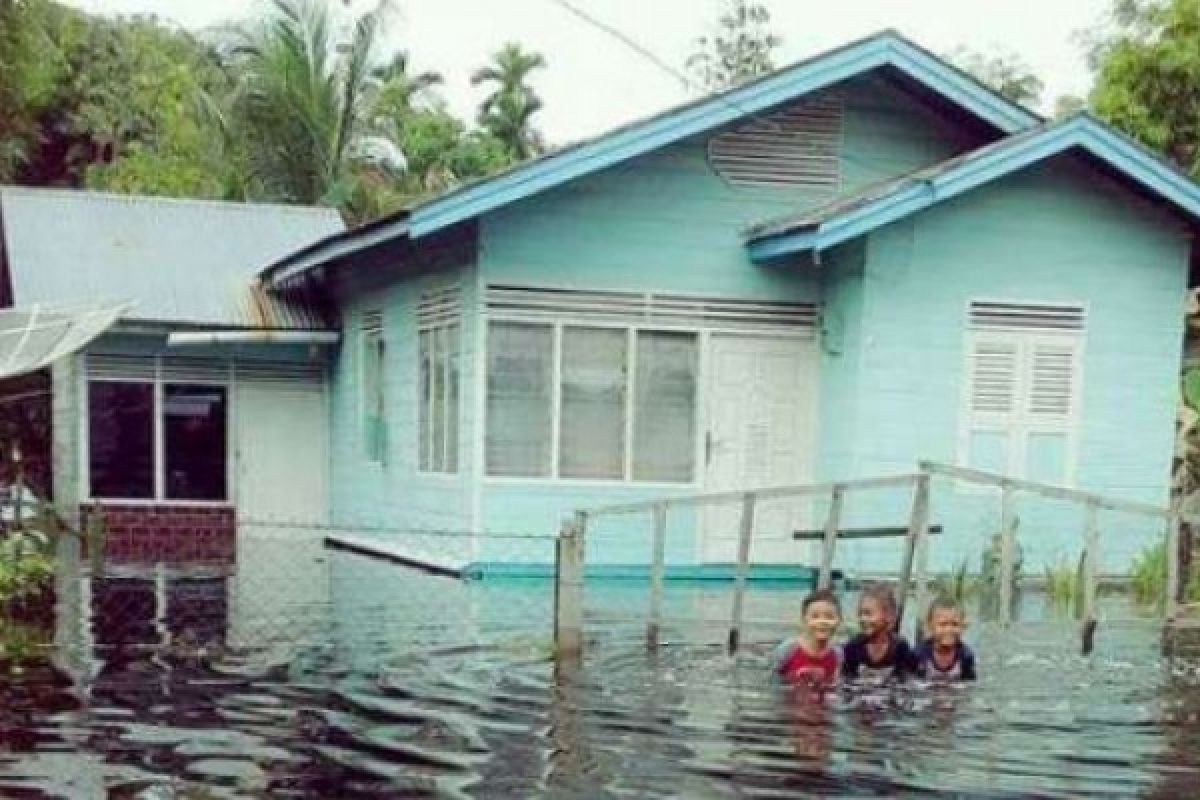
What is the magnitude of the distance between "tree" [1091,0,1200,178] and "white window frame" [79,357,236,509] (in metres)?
12.4

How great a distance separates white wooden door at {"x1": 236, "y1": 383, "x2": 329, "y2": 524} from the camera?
22.8 meters

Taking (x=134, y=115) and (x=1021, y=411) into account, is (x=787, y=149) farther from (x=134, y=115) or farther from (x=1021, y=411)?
(x=134, y=115)

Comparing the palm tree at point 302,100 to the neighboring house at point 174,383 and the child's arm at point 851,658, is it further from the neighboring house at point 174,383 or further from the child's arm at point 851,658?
the child's arm at point 851,658

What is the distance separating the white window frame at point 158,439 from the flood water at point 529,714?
855cm

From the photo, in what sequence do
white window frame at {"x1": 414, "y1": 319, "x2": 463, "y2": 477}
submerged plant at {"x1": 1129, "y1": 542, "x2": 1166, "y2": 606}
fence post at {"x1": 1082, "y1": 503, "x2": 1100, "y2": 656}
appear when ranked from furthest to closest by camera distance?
1. white window frame at {"x1": 414, "y1": 319, "x2": 463, "y2": 477}
2. submerged plant at {"x1": 1129, "y1": 542, "x2": 1166, "y2": 606}
3. fence post at {"x1": 1082, "y1": 503, "x2": 1100, "y2": 656}

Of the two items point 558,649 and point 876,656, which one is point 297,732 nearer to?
point 558,649

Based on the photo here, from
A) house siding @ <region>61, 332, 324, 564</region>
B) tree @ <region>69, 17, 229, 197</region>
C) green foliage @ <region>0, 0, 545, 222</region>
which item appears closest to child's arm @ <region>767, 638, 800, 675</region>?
house siding @ <region>61, 332, 324, 564</region>

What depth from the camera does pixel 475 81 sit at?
149 ft

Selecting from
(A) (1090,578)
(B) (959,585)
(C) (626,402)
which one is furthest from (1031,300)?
(A) (1090,578)

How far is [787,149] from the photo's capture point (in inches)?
675

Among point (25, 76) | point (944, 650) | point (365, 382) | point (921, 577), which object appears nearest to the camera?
point (944, 650)

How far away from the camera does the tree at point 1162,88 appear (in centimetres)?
2086

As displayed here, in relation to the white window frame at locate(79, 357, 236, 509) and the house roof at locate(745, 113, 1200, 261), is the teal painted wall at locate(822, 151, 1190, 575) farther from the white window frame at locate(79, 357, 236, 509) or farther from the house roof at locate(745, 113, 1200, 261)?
the white window frame at locate(79, 357, 236, 509)

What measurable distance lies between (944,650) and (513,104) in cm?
3598
